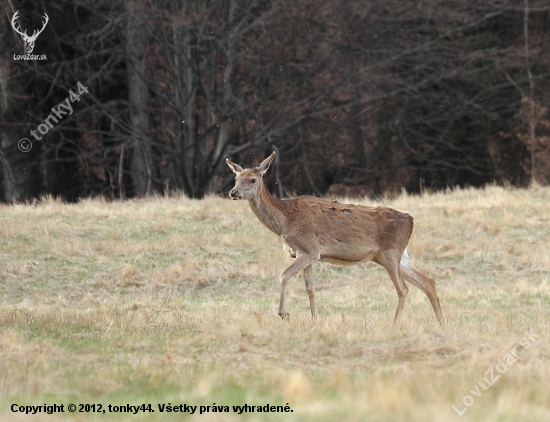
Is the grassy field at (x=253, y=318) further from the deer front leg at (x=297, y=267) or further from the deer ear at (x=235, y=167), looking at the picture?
the deer ear at (x=235, y=167)

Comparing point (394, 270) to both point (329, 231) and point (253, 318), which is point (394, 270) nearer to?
point (329, 231)

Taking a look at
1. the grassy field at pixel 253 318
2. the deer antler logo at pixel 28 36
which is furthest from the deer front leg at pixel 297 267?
the deer antler logo at pixel 28 36

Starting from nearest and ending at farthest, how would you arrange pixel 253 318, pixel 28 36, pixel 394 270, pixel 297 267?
pixel 253 318, pixel 297 267, pixel 394 270, pixel 28 36

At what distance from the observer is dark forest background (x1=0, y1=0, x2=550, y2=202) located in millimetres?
28000

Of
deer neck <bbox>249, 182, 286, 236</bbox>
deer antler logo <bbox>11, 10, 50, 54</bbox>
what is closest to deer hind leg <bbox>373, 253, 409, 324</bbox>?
deer neck <bbox>249, 182, 286, 236</bbox>

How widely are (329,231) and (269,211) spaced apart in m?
0.79

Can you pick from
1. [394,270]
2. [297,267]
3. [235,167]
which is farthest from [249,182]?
[394,270]

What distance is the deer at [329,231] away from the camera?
43.6ft

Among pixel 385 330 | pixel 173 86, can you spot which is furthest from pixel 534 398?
pixel 173 86

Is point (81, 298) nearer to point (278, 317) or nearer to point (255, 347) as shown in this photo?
point (278, 317)

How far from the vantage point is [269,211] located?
13.5 m

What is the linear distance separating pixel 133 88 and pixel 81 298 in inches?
572

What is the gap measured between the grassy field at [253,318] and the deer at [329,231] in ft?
2.23

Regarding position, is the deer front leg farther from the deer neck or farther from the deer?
the deer neck
